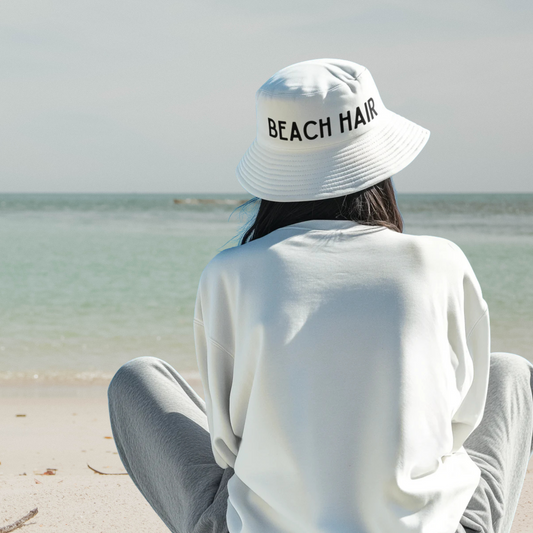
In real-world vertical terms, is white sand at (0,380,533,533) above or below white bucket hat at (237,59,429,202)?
below

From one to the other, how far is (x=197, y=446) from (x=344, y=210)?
1.83ft

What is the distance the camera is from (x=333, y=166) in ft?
3.52

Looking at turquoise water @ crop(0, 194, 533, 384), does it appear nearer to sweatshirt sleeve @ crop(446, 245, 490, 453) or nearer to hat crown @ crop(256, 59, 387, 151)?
hat crown @ crop(256, 59, 387, 151)

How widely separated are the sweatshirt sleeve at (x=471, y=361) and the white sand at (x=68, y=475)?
3.46 ft

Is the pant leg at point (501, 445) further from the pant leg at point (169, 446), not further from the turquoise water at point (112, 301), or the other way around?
the turquoise water at point (112, 301)

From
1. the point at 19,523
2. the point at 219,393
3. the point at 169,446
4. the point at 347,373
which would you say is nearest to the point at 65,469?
the point at 19,523

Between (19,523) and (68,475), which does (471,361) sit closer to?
(19,523)

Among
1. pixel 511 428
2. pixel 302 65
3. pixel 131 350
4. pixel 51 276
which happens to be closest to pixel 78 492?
pixel 511 428

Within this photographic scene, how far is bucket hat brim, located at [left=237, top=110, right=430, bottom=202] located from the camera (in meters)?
1.06

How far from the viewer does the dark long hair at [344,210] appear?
3.55 ft

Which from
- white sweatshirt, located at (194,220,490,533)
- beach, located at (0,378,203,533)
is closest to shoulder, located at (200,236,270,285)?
white sweatshirt, located at (194,220,490,533)

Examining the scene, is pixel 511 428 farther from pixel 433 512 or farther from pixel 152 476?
pixel 152 476

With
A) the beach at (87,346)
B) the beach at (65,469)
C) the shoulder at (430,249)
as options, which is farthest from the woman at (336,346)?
the beach at (65,469)

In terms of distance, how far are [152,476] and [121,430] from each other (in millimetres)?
133
